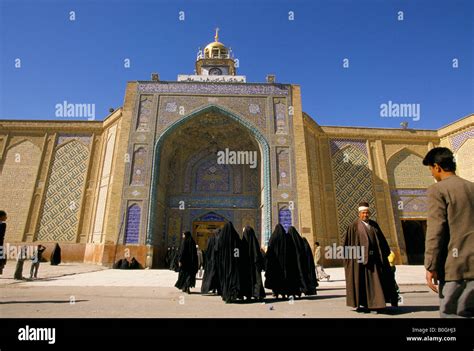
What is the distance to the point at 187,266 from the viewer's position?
5.70 metres

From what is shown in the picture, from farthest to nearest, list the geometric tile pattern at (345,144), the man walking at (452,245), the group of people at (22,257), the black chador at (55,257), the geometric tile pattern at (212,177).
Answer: the geometric tile pattern at (345,144) → the geometric tile pattern at (212,177) → the black chador at (55,257) → the group of people at (22,257) → the man walking at (452,245)

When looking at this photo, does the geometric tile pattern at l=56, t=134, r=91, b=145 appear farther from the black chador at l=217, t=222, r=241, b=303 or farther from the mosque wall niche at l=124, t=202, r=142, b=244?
the black chador at l=217, t=222, r=241, b=303

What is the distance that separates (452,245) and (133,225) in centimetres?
1139

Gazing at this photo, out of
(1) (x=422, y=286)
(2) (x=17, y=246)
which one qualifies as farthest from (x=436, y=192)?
(2) (x=17, y=246)

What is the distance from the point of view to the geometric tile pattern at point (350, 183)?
1421 centimetres

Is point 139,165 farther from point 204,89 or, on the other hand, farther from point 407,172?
point 407,172

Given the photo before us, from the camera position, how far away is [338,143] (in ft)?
50.7

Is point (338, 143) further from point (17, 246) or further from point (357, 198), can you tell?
point (17, 246)

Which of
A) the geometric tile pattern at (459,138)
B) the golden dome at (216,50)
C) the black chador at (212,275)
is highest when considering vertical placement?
the golden dome at (216,50)

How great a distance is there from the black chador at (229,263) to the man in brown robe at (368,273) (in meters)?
1.66

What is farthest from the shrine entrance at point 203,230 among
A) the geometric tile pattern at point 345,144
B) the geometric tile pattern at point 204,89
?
the geometric tile pattern at point 345,144

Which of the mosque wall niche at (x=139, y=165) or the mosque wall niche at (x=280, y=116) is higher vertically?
the mosque wall niche at (x=280, y=116)

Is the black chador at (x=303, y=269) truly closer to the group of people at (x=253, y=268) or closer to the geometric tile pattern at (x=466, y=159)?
the group of people at (x=253, y=268)
